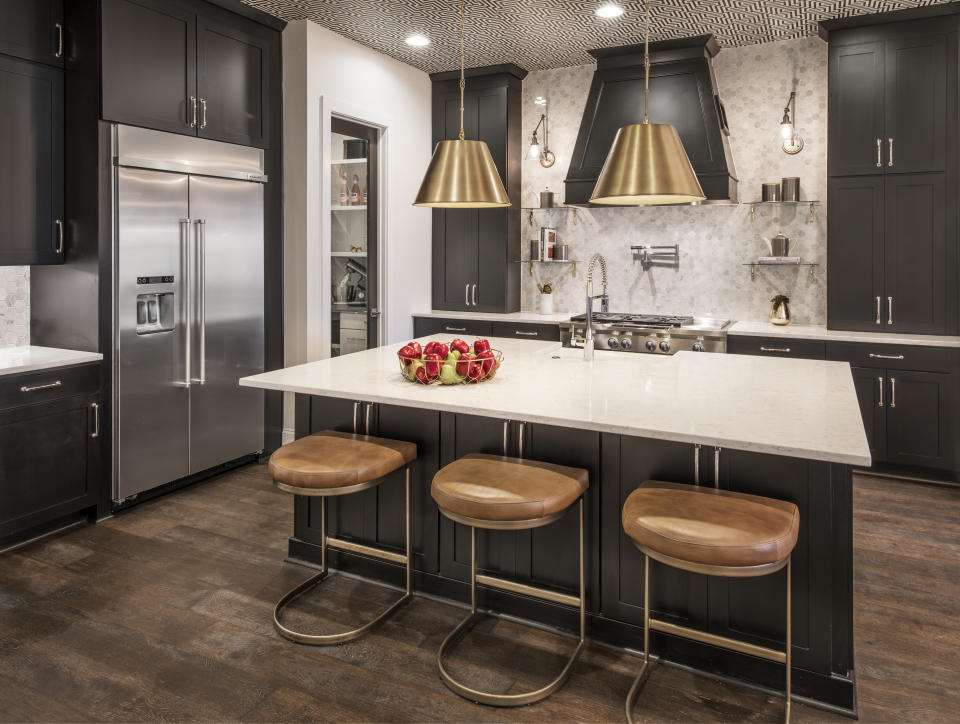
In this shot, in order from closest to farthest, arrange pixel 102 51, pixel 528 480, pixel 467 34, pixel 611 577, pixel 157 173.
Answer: pixel 528 480
pixel 611 577
pixel 102 51
pixel 157 173
pixel 467 34

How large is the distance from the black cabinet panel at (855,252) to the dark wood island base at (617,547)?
2867 mm

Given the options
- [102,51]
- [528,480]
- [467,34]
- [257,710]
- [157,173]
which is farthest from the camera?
[467,34]

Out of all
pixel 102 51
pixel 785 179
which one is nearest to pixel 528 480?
pixel 102 51

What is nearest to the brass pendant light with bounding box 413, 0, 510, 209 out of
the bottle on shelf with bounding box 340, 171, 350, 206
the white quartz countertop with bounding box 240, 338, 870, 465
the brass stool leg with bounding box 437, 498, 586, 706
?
the white quartz countertop with bounding box 240, 338, 870, 465

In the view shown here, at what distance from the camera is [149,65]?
374 centimetres

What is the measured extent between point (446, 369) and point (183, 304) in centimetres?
204

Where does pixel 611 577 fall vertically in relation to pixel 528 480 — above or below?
below

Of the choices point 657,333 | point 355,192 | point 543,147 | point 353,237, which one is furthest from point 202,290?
point 543,147

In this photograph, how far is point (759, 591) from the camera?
7.39 feet

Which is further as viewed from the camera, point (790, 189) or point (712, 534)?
point (790, 189)

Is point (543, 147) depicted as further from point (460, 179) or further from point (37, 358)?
point (37, 358)

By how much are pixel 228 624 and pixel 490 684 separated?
3.37ft

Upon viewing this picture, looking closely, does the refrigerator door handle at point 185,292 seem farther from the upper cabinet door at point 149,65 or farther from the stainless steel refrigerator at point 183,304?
the upper cabinet door at point 149,65

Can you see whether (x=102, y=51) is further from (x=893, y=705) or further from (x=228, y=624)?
(x=893, y=705)
